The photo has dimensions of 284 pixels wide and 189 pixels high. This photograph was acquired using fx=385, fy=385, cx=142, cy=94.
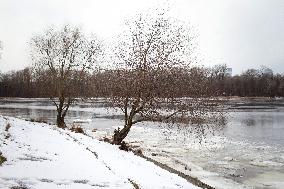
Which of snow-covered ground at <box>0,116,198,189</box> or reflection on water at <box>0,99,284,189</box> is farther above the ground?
snow-covered ground at <box>0,116,198,189</box>

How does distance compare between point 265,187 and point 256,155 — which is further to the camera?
point 256,155

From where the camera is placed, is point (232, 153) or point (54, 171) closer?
point (54, 171)

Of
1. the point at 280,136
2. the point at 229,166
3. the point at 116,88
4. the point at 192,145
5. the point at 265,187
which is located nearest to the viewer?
the point at 265,187

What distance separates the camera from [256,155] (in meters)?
22.7

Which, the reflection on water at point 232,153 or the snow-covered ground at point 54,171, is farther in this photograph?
the reflection on water at point 232,153

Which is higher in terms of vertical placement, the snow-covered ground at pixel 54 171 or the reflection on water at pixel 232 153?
the snow-covered ground at pixel 54 171

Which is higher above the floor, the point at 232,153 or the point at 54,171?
the point at 54,171

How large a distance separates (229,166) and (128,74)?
26.9 feet

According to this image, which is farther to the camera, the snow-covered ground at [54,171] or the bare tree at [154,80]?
the bare tree at [154,80]

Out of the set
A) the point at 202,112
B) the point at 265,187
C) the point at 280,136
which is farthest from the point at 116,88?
the point at 280,136

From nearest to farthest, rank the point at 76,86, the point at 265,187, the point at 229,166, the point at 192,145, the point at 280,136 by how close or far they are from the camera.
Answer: the point at 265,187
the point at 229,166
the point at 192,145
the point at 280,136
the point at 76,86

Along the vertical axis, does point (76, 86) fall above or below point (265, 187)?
above

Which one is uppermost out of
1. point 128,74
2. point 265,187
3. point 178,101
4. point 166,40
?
point 166,40

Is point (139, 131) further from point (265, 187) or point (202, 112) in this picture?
point (265, 187)
